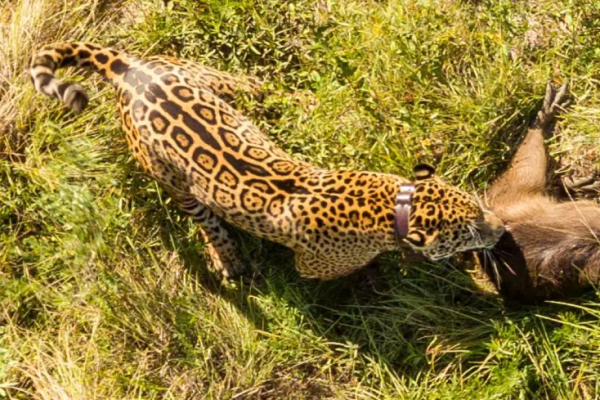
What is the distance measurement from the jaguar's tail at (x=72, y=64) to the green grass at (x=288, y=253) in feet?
2.35

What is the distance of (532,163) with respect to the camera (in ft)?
21.3

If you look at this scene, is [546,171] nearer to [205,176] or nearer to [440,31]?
[440,31]

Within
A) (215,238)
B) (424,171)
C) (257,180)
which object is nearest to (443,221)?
(424,171)

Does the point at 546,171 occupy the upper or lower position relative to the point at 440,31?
lower

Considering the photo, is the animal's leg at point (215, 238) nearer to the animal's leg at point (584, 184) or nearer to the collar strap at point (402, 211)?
the collar strap at point (402, 211)

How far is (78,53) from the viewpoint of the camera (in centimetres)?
627

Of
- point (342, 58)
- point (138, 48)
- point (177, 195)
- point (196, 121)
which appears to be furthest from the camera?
point (138, 48)

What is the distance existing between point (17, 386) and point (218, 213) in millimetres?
2231

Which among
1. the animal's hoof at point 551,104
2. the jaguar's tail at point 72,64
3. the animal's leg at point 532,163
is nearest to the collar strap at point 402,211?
the animal's leg at point 532,163

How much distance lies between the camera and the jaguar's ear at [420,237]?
18.7ft

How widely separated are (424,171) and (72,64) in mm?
2647

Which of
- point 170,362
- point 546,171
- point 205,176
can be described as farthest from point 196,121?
point 546,171

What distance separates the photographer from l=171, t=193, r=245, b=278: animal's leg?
21.6ft

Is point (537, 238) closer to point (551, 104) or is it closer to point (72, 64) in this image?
point (551, 104)
